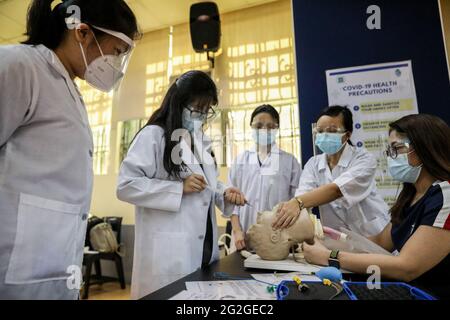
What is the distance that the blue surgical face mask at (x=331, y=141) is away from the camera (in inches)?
59.7

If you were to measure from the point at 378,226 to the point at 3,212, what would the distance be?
155 centimetres

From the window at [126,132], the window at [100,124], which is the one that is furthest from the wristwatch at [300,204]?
the window at [100,124]

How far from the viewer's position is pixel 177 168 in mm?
1136

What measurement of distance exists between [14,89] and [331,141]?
1394 millimetres

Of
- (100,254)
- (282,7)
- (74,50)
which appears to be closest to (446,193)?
(74,50)

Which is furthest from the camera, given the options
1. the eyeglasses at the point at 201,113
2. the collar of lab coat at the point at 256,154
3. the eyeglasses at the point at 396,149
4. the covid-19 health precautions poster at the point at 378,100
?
the collar of lab coat at the point at 256,154

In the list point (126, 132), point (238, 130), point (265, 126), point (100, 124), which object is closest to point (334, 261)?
point (265, 126)

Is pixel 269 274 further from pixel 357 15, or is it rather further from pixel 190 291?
pixel 357 15

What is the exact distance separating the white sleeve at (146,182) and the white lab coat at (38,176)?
262mm

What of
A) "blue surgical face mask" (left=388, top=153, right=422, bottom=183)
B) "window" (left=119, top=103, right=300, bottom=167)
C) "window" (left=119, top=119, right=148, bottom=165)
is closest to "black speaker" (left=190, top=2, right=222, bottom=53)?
"window" (left=119, top=103, right=300, bottom=167)

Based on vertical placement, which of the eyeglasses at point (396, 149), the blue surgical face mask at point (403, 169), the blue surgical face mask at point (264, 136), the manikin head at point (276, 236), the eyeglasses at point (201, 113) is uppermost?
the blue surgical face mask at point (264, 136)

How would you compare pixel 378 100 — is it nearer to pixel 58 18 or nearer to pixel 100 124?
pixel 58 18

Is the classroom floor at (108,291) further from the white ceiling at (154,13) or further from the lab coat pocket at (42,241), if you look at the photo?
the white ceiling at (154,13)

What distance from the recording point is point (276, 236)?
981mm
